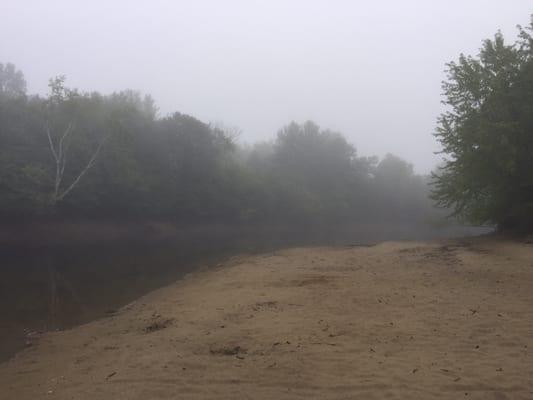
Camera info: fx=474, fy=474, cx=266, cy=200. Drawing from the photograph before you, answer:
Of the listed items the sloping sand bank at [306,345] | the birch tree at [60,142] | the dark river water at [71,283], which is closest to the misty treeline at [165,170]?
the birch tree at [60,142]

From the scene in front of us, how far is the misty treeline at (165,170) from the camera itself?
1590 inches

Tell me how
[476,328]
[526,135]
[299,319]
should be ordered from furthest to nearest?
[526,135]
[299,319]
[476,328]

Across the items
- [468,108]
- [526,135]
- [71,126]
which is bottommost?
[526,135]

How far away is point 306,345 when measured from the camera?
6785 mm

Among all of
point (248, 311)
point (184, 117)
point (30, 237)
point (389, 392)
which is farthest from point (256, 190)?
point (389, 392)

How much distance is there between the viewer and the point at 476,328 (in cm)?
742

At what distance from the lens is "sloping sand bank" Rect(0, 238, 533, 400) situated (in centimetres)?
537

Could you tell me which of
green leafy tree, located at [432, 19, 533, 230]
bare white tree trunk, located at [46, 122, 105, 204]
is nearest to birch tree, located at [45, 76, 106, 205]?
bare white tree trunk, located at [46, 122, 105, 204]

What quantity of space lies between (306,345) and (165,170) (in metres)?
49.2

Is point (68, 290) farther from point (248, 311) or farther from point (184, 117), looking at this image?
point (184, 117)

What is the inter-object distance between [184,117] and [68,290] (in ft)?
147

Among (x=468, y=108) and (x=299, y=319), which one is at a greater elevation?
(x=468, y=108)

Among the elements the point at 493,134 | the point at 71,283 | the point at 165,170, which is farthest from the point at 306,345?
the point at 165,170

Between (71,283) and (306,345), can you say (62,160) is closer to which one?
(71,283)
